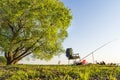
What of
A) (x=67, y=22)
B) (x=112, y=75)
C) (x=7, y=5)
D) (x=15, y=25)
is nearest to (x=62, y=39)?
(x=67, y=22)

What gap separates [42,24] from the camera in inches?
1258

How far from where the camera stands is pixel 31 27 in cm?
3142

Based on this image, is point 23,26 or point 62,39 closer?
point 23,26

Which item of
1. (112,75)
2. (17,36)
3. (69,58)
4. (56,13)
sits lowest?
(112,75)

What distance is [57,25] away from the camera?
32625 mm

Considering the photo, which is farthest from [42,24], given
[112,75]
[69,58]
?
[112,75]

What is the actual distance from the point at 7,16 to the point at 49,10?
16.7 ft

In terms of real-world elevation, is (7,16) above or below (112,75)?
above

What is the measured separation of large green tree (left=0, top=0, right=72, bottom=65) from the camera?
96.2 ft

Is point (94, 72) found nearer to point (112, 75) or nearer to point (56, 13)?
point (112, 75)

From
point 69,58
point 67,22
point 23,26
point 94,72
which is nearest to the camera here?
point 94,72

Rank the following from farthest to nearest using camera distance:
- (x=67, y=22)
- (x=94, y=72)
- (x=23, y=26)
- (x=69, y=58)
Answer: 1. (x=67, y=22)
2. (x=23, y=26)
3. (x=69, y=58)
4. (x=94, y=72)

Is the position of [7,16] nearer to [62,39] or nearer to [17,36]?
[17,36]

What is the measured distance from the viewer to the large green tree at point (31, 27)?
2933 centimetres
